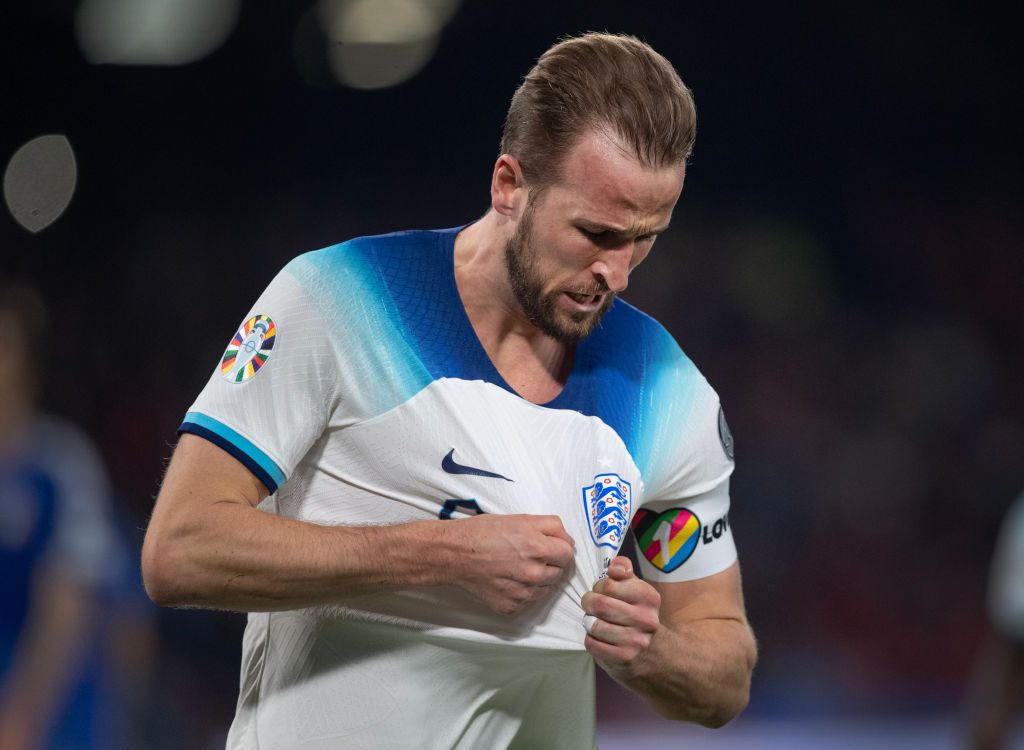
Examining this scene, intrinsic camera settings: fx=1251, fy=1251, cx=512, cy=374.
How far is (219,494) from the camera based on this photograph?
5.82ft

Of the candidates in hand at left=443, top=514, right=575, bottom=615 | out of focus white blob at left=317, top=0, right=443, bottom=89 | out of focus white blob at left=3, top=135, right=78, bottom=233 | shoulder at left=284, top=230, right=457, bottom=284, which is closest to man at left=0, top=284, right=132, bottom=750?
shoulder at left=284, top=230, right=457, bottom=284

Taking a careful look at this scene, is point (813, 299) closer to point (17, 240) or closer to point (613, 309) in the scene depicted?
point (17, 240)

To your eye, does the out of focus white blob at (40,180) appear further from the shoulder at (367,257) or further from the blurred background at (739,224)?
the shoulder at (367,257)

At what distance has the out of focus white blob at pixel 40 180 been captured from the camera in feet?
25.9

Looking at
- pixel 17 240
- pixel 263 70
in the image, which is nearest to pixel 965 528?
pixel 263 70

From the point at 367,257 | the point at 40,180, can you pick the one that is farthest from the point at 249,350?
the point at 40,180

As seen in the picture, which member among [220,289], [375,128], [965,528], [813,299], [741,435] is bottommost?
[965,528]

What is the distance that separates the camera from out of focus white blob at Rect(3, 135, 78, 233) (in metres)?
7.89

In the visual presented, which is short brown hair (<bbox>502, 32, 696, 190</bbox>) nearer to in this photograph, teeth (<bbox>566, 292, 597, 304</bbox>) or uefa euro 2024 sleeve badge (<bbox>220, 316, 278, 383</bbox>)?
teeth (<bbox>566, 292, 597, 304</bbox>)

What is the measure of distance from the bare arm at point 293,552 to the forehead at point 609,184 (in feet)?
1.69

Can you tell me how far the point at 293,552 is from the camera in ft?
5.79

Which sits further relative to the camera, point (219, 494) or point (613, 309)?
point (613, 309)

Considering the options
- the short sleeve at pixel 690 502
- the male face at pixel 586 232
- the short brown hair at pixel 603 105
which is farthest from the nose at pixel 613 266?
the short sleeve at pixel 690 502

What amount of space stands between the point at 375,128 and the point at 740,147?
8.57ft
